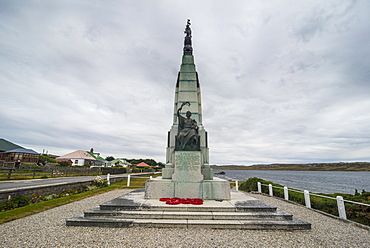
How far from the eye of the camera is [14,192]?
874 cm

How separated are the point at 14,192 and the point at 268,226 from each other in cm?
1073

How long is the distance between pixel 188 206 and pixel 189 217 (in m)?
0.53

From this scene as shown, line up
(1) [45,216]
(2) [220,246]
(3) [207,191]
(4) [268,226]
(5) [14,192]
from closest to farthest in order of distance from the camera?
(2) [220,246] < (4) [268,226] < (1) [45,216] < (3) [207,191] < (5) [14,192]

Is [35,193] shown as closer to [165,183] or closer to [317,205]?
[165,183]

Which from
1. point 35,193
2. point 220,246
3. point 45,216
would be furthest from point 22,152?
point 220,246

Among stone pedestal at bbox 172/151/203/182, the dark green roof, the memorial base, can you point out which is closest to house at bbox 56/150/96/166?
the dark green roof

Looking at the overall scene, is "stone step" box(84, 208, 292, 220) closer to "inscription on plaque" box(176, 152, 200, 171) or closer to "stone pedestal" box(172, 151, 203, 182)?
"stone pedestal" box(172, 151, 203, 182)

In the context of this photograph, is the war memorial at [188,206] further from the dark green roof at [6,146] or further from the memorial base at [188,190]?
the dark green roof at [6,146]

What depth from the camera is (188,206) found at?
645 cm

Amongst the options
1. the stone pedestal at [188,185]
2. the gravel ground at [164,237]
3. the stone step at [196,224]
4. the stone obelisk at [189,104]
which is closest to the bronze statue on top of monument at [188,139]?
the stone pedestal at [188,185]

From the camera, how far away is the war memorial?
561cm

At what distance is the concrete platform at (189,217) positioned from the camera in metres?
5.58

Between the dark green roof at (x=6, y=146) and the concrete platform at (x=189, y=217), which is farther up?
the dark green roof at (x=6, y=146)

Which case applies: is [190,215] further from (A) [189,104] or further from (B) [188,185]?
(A) [189,104]
